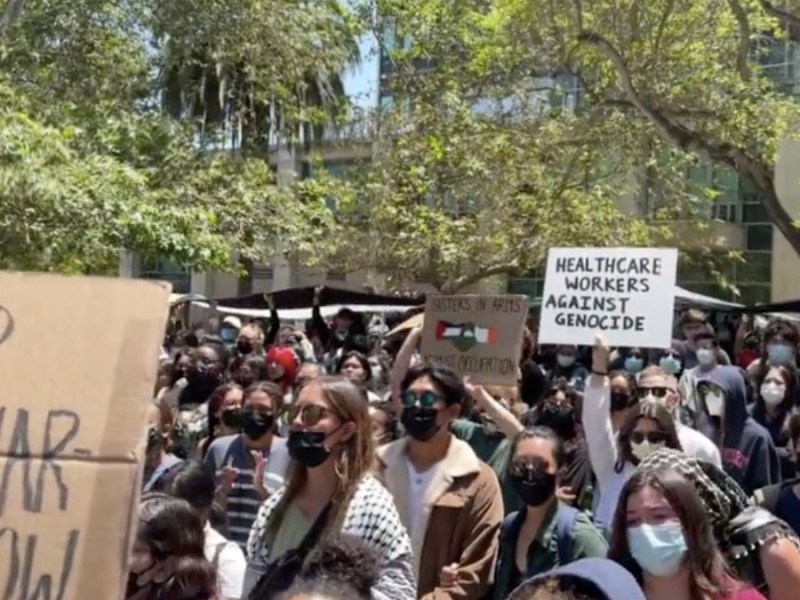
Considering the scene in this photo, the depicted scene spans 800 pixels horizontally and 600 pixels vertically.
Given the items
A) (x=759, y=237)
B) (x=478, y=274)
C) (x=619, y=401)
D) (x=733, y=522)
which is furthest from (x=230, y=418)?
(x=759, y=237)

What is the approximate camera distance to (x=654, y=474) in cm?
323

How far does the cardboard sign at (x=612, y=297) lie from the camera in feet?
19.3

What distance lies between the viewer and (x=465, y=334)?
257 inches

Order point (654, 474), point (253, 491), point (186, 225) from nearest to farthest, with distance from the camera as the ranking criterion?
point (654, 474), point (253, 491), point (186, 225)

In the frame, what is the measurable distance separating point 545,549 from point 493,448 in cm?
126

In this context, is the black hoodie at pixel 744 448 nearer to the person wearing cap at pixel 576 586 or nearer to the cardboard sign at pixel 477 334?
the cardboard sign at pixel 477 334

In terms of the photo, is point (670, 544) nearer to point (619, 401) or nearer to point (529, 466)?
point (529, 466)

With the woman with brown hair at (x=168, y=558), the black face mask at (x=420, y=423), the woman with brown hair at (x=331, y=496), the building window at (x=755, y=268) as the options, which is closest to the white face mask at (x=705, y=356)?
the black face mask at (x=420, y=423)

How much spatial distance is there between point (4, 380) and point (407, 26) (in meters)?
17.6

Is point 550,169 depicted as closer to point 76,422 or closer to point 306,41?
point 306,41

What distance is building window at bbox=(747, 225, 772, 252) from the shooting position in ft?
93.2

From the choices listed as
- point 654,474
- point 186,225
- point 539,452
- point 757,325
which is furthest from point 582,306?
point 757,325

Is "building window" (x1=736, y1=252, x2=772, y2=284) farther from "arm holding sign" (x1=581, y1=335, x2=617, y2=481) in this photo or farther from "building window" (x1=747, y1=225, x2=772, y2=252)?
"arm holding sign" (x1=581, y1=335, x2=617, y2=481)

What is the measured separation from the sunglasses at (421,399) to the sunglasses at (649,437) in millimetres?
780
